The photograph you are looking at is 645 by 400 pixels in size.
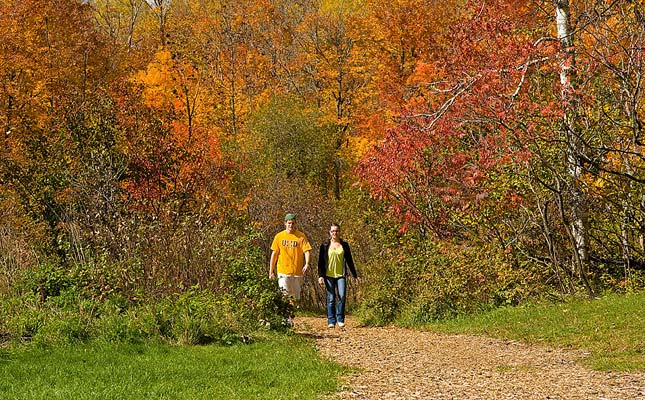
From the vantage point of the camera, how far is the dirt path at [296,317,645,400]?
21.1 ft

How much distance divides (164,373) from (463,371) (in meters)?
2.89

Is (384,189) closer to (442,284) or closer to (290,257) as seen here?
(442,284)

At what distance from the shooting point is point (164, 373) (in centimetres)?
684

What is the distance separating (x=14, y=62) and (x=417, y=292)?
1342cm

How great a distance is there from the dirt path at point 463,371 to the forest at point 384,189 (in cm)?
140

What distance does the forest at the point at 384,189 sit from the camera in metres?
9.95

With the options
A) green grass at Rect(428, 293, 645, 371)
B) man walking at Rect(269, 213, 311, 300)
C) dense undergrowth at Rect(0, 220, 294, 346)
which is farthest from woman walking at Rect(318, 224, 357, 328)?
green grass at Rect(428, 293, 645, 371)

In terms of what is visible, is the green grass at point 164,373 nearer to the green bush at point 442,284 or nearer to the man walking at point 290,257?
the man walking at point 290,257

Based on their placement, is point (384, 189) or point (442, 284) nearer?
point (442, 284)

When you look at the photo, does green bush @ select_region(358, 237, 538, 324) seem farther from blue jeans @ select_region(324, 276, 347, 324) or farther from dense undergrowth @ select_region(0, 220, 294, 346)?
dense undergrowth @ select_region(0, 220, 294, 346)

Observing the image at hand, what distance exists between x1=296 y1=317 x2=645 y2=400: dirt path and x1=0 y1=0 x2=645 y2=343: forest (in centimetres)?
140

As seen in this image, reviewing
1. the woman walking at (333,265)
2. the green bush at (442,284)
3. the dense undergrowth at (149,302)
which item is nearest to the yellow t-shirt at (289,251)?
the woman walking at (333,265)

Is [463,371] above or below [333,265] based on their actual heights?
below

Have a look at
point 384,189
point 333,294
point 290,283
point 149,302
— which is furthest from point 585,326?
point 149,302
